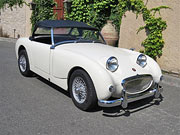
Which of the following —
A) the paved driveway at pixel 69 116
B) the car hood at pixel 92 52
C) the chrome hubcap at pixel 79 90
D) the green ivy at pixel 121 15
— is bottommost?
the paved driveway at pixel 69 116

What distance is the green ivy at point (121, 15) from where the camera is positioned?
6.38m

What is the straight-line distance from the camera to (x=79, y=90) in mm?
3412

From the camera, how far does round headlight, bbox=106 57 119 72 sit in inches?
126

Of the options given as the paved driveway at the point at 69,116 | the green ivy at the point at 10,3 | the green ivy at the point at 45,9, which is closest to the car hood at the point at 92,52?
the paved driveway at the point at 69,116

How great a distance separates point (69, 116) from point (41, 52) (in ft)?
5.50

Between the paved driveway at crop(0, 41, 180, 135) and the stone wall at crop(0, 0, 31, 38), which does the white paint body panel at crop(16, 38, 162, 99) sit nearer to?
the paved driveway at crop(0, 41, 180, 135)

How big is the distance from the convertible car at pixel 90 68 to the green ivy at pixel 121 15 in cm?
252

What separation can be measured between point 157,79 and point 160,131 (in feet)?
3.53

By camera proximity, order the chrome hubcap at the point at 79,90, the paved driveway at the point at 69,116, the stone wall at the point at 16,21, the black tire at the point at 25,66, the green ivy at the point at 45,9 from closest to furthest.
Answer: the paved driveway at the point at 69,116 → the chrome hubcap at the point at 79,90 → the black tire at the point at 25,66 → the green ivy at the point at 45,9 → the stone wall at the point at 16,21

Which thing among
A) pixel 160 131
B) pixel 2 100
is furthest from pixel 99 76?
pixel 2 100

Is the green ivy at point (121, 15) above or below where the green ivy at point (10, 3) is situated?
below

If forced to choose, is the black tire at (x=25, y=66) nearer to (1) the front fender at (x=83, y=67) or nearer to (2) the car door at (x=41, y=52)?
(2) the car door at (x=41, y=52)

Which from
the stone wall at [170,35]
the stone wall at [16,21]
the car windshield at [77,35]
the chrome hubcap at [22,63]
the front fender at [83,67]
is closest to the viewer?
the front fender at [83,67]

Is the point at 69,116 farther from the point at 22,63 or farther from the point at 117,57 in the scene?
the point at 22,63
